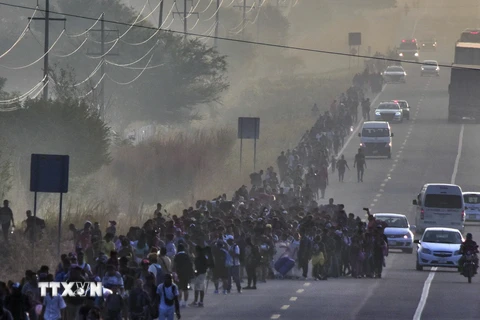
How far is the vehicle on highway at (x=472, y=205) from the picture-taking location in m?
50.5

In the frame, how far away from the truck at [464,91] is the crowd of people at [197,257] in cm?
3288

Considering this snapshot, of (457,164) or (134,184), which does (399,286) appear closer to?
(134,184)

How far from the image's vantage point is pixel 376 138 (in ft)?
223

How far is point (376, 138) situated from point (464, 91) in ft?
42.4

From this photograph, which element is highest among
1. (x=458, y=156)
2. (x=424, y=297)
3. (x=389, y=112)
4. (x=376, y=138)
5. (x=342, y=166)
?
(x=389, y=112)

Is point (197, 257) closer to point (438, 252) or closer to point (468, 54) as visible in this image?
point (438, 252)

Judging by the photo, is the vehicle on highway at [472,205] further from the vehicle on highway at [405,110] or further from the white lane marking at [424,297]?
the vehicle on highway at [405,110]

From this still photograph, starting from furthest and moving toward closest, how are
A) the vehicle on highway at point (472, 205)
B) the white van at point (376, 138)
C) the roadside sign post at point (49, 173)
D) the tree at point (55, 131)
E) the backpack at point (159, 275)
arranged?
the white van at point (376, 138), the tree at point (55, 131), the vehicle on highway at point (472, 205), the roadside sign post at point (49, 173), the backpack at point (159, 275)

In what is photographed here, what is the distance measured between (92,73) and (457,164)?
1203 inches

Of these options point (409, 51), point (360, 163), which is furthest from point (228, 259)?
point (409, 51)

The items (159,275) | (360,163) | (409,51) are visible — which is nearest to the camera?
(159,275)

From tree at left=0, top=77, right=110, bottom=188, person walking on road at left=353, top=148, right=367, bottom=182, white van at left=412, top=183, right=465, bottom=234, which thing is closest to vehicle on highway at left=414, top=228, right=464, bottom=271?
white van at left=412, top=183, right=465, bottom=234

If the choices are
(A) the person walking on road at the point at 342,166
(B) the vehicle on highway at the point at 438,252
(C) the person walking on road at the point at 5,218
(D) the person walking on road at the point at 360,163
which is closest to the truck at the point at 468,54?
(D) the person walking on road at the point at 360,163

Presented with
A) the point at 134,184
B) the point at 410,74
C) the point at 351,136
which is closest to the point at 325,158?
the point at 134,184
